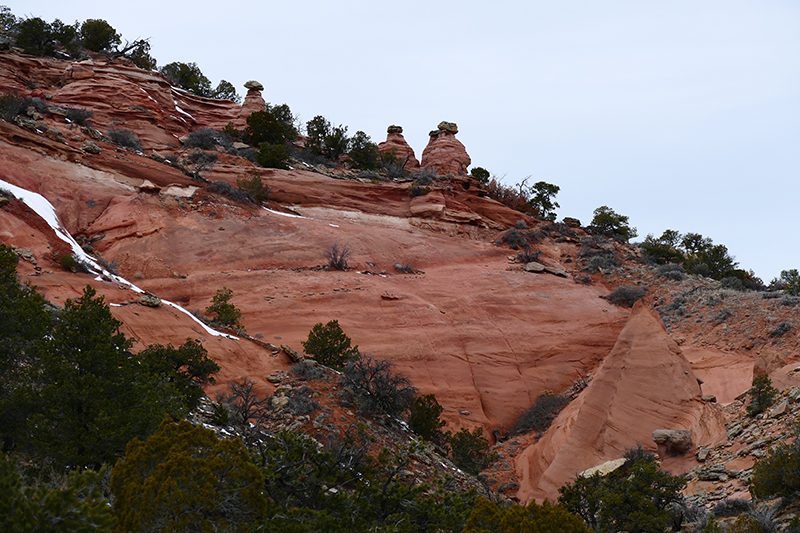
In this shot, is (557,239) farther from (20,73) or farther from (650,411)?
(20,73)

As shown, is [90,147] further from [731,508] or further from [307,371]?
[731,508]

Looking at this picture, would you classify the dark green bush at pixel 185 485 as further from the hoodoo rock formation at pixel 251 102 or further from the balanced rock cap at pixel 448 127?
the balanced rock cap at pixel 448 127

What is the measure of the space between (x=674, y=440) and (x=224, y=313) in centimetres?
1444

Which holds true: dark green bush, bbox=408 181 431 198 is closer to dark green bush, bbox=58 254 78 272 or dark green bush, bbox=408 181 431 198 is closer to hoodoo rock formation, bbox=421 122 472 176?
hoodoo rock formation, bbox=421 122 472 176

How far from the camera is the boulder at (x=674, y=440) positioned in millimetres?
13820

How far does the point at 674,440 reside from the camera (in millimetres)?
13852

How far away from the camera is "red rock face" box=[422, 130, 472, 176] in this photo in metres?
55.7

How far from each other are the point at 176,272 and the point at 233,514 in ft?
65.1

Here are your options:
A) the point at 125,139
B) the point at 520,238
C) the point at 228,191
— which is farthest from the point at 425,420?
the point at 125,139

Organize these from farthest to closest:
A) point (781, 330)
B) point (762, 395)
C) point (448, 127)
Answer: point (448, 127) < point (781, 330) < point (762, 395)

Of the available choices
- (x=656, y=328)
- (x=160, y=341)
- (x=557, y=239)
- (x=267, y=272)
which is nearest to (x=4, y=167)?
(x=267, y=272)

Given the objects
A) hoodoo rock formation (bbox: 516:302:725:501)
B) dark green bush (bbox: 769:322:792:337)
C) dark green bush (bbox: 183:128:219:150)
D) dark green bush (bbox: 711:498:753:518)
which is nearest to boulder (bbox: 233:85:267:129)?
dark green bush (bbox: 183:128:219:150)

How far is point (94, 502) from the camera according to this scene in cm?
496

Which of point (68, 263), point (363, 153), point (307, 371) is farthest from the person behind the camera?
point (363, 153)
